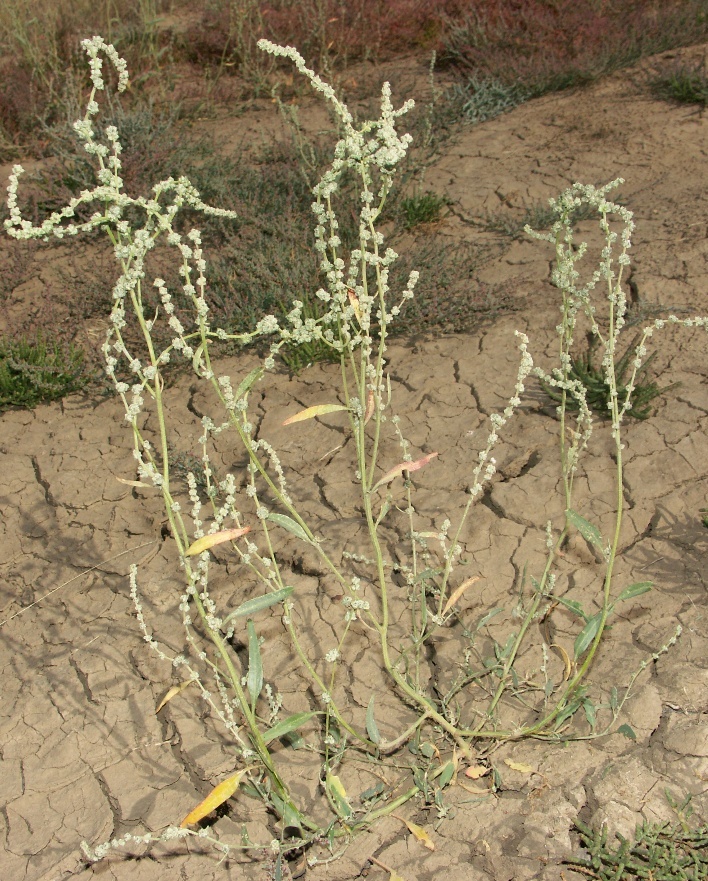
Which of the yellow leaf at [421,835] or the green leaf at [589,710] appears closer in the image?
the yellow leaf at [421,835]

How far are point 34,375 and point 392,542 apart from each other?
73.3 inches

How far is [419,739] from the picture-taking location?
242cm

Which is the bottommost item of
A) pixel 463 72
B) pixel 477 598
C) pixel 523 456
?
pixel 477 598

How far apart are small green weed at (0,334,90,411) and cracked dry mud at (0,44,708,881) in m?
0.07

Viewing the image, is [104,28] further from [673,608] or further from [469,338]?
[673,608]

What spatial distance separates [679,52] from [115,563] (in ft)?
16.7

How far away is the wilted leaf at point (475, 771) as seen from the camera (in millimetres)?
2320

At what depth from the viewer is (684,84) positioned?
5.33m

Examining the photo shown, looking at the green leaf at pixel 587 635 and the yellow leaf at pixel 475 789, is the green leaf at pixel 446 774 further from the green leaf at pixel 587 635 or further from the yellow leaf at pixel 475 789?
the green leaf at pixel 587 635

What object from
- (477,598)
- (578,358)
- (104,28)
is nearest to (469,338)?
(578,358)

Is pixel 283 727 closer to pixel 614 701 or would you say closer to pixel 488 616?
pixel 488 616

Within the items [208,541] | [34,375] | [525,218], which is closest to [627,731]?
[208,541]

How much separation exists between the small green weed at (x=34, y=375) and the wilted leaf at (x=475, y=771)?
8.13 feet

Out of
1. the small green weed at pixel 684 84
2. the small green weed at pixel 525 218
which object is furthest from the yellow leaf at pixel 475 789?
the small green weed at pixel 684 84
